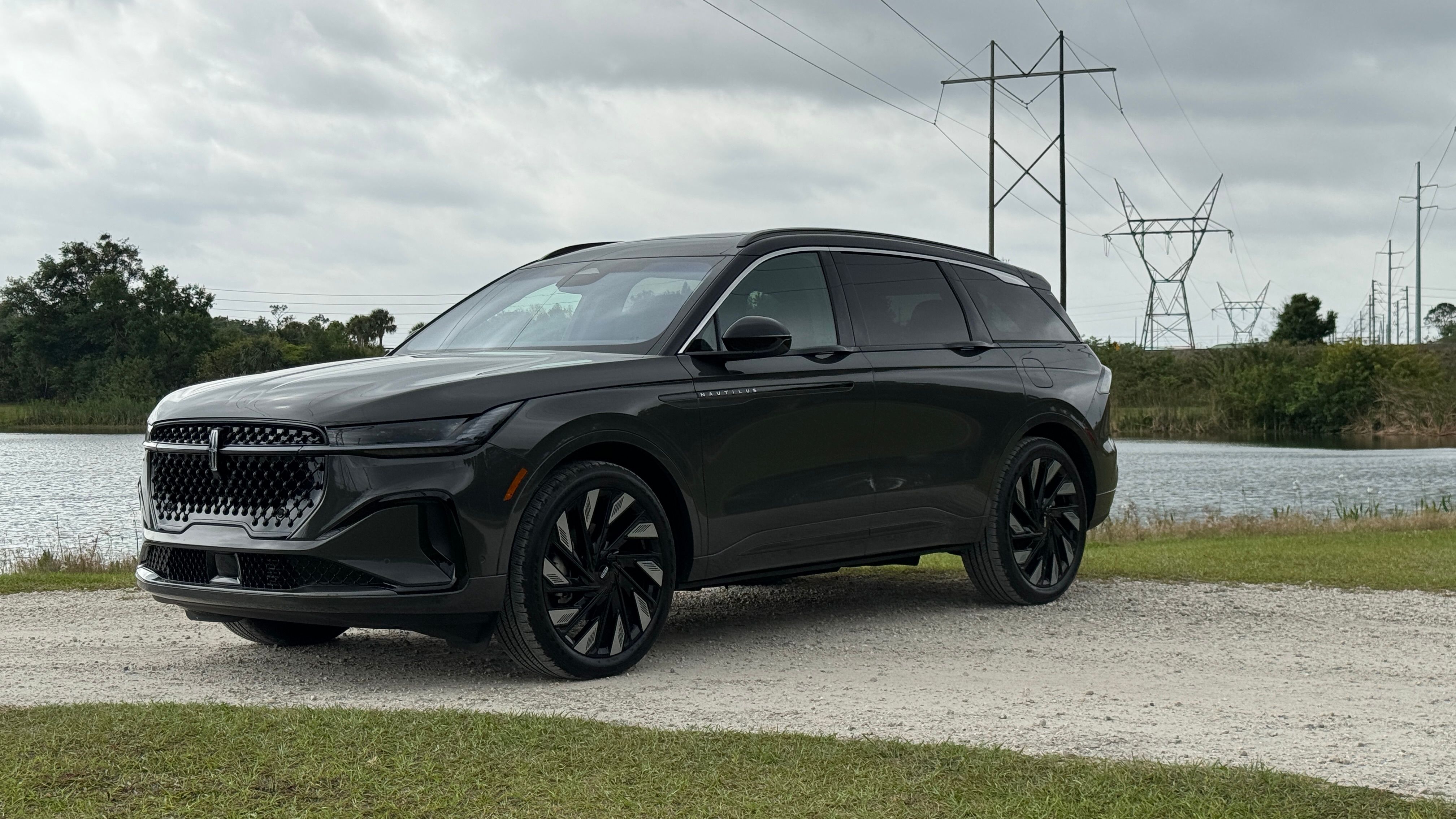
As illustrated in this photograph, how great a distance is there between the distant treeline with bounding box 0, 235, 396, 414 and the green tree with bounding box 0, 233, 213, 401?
6 centimetres

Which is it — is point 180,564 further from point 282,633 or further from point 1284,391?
point 1284,391

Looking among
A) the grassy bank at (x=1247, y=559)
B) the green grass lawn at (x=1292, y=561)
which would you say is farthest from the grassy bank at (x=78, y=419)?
the green grass lawn at (x=1292, y=561)

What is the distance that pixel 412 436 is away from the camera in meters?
5.52

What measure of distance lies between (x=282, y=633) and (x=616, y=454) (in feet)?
6.97

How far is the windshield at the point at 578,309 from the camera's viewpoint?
669 centimetres

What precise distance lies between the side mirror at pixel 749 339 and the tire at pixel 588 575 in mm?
745

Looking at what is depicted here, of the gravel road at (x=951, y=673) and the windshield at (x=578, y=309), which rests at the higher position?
the windshield at (x=578, y=309)

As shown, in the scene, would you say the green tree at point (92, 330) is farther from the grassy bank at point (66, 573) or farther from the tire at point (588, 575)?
the tire at point (588, 575)

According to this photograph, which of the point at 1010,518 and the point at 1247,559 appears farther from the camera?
the point at 1247,559

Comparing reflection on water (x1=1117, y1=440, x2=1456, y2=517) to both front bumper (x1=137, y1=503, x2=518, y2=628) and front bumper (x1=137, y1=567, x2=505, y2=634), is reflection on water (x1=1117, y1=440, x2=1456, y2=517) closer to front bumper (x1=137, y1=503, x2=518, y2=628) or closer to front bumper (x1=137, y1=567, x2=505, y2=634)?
front bumper (x1=137, y1=567, x2=505, y2=634)

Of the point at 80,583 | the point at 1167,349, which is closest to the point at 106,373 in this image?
the point at 1167,349

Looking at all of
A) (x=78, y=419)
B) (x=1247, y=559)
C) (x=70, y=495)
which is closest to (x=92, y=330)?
(x=78, y=419)

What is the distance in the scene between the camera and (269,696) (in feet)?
19.0

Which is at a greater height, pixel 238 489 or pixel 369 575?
pixel 238 489
